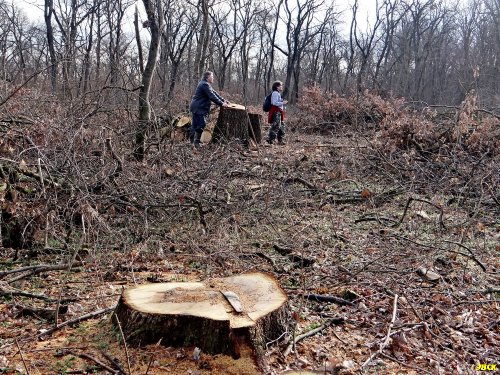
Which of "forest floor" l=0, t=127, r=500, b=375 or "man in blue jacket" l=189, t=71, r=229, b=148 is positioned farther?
"man in blue jacket" l=189, t=71, r=229, b=148

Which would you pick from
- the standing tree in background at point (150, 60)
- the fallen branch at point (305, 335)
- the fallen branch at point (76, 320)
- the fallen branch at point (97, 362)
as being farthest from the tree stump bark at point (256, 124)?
the fallen branch at point (97, 362)

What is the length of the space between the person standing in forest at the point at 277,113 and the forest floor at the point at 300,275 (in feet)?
13.9

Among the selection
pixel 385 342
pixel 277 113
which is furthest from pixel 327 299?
pixel 277 113

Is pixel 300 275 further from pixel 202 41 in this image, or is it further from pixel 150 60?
pixel 202 41

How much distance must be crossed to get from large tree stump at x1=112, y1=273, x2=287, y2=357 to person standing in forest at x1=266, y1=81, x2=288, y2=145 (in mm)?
8304

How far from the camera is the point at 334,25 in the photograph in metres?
33.8

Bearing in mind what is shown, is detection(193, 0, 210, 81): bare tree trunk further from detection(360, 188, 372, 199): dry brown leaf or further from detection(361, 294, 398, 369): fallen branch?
detection(361, 294, 398, 369): fallen branch

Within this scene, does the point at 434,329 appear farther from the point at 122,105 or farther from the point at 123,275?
the point at 122,105

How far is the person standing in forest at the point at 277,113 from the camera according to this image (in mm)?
11000

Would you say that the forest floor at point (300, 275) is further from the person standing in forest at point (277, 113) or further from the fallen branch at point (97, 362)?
the person standing in forest at point (277, 113)

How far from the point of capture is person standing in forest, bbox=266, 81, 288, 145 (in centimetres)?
1100

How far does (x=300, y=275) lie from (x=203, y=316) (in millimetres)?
1636

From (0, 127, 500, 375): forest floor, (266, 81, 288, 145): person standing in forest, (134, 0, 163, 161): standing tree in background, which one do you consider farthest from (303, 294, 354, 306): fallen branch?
(266, 81, 288, 145): person standing in forest

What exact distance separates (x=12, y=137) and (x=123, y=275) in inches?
89.7
